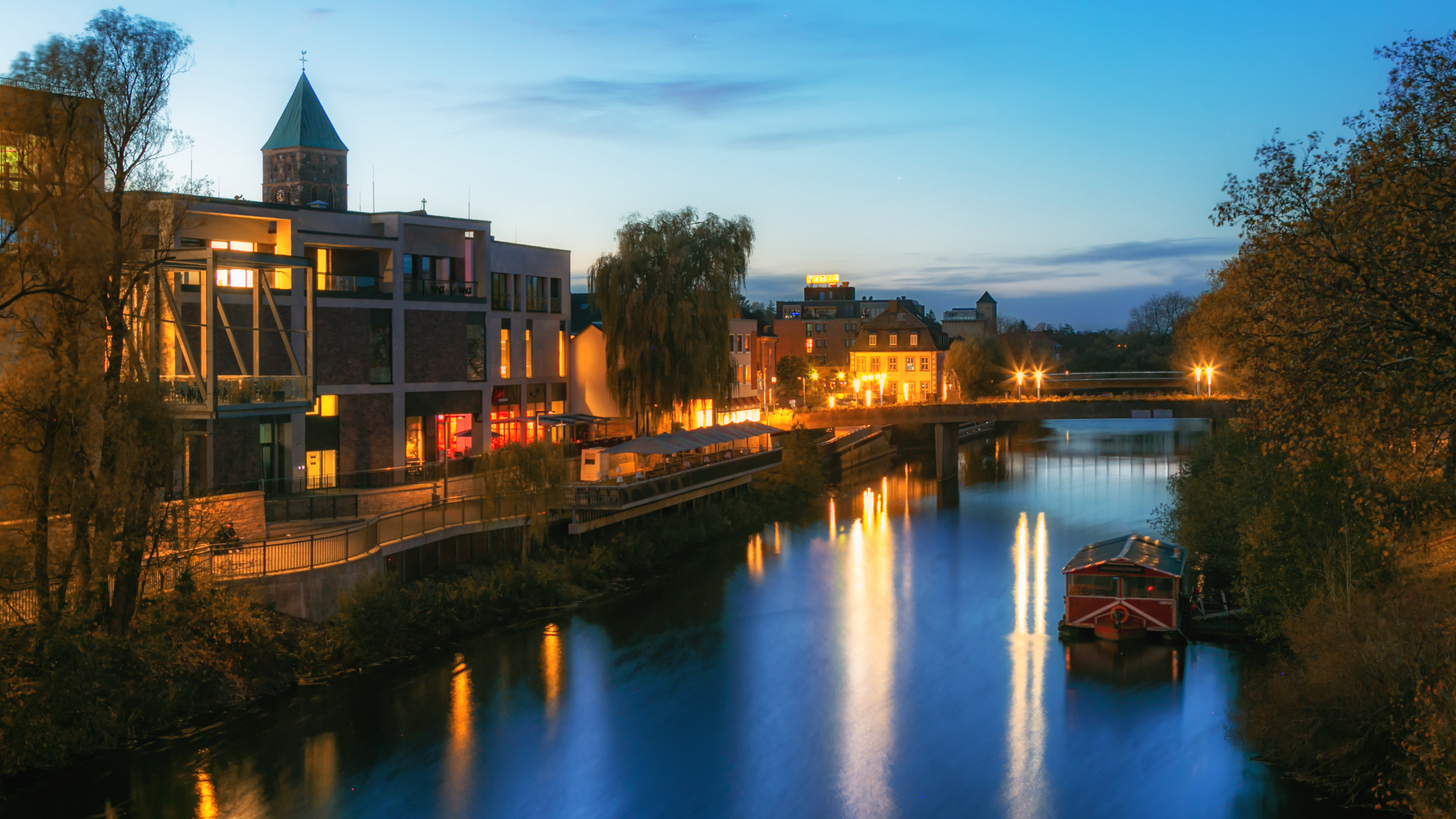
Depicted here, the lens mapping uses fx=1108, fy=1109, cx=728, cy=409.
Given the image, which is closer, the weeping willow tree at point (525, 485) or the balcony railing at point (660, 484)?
the weeping willow tree at point (525, 485)

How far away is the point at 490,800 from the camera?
16734 millimetres

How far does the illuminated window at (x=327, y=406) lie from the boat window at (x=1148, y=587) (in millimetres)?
23233

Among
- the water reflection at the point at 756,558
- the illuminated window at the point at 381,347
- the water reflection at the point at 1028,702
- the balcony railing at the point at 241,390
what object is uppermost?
the illuminated window at the point at 381,347

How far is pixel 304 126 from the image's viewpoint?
301 ft

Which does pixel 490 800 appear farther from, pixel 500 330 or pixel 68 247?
pixel 500 330

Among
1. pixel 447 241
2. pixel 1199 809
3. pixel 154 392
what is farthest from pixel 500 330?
pixel 1199 809

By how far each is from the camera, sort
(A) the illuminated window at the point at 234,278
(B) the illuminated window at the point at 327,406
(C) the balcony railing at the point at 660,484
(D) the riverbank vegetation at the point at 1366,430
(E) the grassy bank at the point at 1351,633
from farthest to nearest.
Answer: (B) the illuminated window at the point at 327,406 < (A) the illuminated window at the point at 234,278 < (C) the balcony railing at the point at 660,484 < (E) the grassy bank at the point at 1351,633 < (D) the riverbank vegetation at the point at 1366,430

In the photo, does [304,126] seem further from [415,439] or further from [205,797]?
[205,797]

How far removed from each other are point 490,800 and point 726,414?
3136cm

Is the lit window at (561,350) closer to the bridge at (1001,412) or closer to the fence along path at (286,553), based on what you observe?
the bridge at (1001,412)

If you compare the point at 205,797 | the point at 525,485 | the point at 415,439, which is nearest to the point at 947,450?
the point at 415,439

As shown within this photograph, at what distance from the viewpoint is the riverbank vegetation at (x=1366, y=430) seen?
1104cm

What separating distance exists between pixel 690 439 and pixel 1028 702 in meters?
18.4

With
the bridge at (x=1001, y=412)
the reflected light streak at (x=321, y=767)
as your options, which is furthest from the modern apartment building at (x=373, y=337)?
the bridge at (x=1001, y=412)
